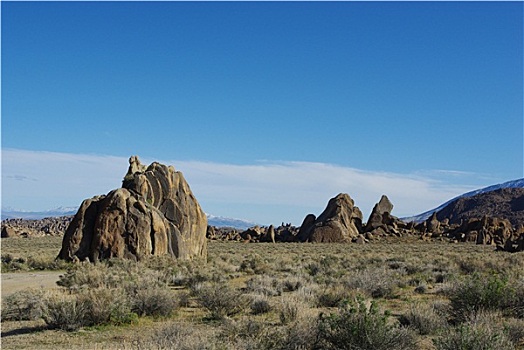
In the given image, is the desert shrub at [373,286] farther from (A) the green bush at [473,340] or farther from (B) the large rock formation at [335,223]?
(B) the large rock formation at [335,223]

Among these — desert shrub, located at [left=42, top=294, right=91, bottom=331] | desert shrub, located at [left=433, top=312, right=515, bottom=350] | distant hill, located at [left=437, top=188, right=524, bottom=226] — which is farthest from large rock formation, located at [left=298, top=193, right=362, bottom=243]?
distant hill, located at [left=437, top=188, right=524, bottom=226]

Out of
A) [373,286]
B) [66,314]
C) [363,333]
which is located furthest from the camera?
[373,286]

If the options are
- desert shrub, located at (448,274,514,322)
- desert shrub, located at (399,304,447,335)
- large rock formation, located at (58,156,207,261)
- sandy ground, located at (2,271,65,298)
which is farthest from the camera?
large rock formation, located at (58,156,207,261)

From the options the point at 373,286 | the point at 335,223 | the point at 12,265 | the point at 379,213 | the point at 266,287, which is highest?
the point at 379,213

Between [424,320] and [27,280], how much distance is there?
16991 millimetres

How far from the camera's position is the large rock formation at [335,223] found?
2532 inches

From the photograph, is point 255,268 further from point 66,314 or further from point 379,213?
point 379,213

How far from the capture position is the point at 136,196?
2816cm

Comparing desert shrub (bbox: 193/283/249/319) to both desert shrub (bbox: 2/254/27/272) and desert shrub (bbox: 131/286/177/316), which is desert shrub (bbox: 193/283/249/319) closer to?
desert shrub (bbox: 131/286/177/316)

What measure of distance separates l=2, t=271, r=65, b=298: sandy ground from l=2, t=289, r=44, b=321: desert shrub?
3.93m

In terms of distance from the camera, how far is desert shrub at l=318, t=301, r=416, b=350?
7.69m

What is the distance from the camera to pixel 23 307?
42.0ft

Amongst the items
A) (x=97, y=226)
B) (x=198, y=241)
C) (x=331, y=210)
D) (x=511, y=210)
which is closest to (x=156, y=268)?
(x=97, y=226)

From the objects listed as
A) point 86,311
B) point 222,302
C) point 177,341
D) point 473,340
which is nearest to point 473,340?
point 473,340
